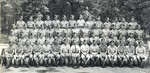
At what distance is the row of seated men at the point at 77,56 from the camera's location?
64.8 feet

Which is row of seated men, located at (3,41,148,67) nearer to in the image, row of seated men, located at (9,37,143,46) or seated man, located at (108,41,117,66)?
seated man, located at (108,41,117,66)

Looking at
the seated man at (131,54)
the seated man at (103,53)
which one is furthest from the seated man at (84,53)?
the seated man at (131,54)

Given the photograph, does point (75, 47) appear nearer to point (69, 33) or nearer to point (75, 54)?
point (75, 54)

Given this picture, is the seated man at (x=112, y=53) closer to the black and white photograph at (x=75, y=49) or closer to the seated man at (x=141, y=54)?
the black and white photograph at (x=75, y=49)

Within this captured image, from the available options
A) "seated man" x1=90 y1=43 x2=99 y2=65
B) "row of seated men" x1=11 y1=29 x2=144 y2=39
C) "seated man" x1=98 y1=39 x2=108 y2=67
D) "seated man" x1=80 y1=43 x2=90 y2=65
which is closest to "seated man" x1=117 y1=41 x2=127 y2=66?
"seated man" x1=98 y1=39 x2=108 y2=67

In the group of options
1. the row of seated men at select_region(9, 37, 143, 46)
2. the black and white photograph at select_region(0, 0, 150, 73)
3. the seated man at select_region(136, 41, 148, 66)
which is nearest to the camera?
the black and white photograph at select_region(0, 0, 150, 73)

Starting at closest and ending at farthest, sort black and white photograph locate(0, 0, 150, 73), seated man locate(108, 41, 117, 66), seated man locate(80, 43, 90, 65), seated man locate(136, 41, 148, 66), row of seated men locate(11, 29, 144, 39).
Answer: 1. black and white photograph locate(0, 0, 150, 73)
2. seated man locate(80, 43, 90, 65)
3. seated man locate(108, 41, 117, 66)
4. seated man locate(136, 41, 148, 66)
5. row of seated men locate(11, 29, 144, 39)

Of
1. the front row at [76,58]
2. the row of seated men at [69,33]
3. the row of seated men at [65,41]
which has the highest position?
the row of seated men at [69,33]

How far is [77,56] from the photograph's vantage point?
19844mm

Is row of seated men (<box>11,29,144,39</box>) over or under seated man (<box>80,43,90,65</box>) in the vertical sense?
over

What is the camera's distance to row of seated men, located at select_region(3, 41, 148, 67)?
19.8 m

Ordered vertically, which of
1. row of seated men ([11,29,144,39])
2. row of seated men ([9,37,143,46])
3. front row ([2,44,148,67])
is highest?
row of seated men ([11,29,144,39])

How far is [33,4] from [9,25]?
307 cm

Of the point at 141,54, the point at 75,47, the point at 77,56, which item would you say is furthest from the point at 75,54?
the point at 141,54
